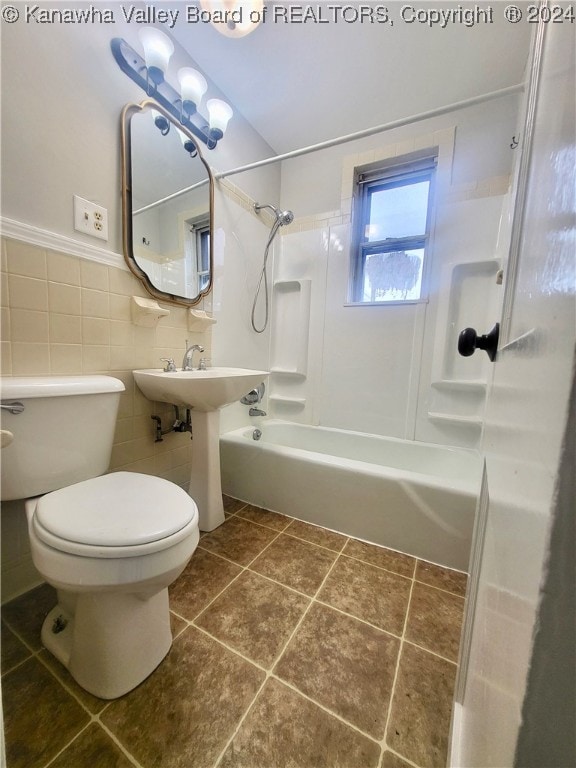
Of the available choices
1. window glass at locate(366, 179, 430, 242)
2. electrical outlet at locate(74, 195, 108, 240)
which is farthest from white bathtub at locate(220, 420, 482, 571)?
window glass at locate(366, 179, 430, 242)

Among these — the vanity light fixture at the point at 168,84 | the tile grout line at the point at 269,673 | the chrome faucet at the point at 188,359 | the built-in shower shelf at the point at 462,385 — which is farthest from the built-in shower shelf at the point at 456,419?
the vanity light fixture at the point at 168,84

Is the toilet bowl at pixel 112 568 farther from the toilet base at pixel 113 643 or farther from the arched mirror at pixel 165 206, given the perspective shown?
the arched mirror at pixel 165 206

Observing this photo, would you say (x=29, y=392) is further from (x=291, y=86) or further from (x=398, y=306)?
(x=291, y=86)

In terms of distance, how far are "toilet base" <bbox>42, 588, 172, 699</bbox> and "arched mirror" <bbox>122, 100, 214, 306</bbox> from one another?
1.11m

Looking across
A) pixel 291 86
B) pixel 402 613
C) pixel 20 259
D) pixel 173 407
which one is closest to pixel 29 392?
pixel 20 259

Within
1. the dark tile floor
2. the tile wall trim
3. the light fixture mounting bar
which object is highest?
the light fixture mounting bar

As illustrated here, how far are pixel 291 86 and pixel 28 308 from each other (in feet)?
5.57

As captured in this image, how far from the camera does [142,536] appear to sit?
607mm

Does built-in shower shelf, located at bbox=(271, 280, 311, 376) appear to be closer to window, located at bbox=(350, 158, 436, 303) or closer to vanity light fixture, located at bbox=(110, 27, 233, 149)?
window, located at bbox=(350, 158, 436, 303)

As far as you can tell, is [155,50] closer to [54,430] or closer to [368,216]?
[368,216]

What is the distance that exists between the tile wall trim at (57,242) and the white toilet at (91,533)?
44cm

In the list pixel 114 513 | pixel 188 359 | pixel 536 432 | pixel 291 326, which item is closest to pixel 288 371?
pixel 291 326

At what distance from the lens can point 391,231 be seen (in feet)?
6.03

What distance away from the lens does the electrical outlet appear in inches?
38.9
